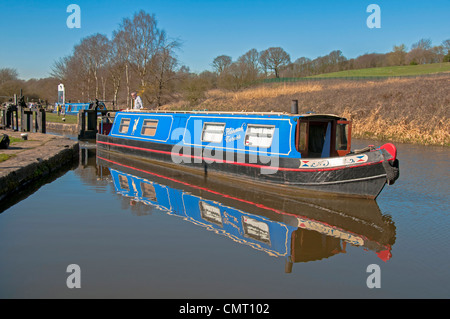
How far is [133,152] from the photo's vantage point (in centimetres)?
1432

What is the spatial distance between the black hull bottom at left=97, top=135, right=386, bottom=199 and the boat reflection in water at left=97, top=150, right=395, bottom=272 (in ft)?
0.70

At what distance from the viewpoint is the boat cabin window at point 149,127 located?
537 inches

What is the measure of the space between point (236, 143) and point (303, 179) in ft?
7.80

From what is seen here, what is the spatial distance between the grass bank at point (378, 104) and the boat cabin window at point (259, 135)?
10154 mm

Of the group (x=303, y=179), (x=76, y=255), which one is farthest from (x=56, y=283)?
(x=303, y=179)

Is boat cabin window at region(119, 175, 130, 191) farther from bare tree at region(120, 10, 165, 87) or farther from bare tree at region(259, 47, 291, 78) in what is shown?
bare tree at region(259, 47, 291, 78)

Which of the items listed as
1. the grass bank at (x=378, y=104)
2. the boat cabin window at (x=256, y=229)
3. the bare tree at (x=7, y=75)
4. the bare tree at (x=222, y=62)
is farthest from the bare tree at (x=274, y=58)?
the boat cabin window at (x=256, y=229)

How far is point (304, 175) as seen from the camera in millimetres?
8852

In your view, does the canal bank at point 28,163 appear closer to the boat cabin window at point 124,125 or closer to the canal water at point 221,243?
the canal water at point 221,243

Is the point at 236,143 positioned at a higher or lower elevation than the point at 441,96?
lower

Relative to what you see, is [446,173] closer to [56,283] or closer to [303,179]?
[303,179]

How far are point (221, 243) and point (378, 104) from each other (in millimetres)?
19499

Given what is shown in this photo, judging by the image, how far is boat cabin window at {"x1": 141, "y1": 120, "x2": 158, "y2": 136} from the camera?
13.6 m

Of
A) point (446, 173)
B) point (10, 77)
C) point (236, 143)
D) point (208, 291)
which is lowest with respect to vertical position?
point (208, 291)
